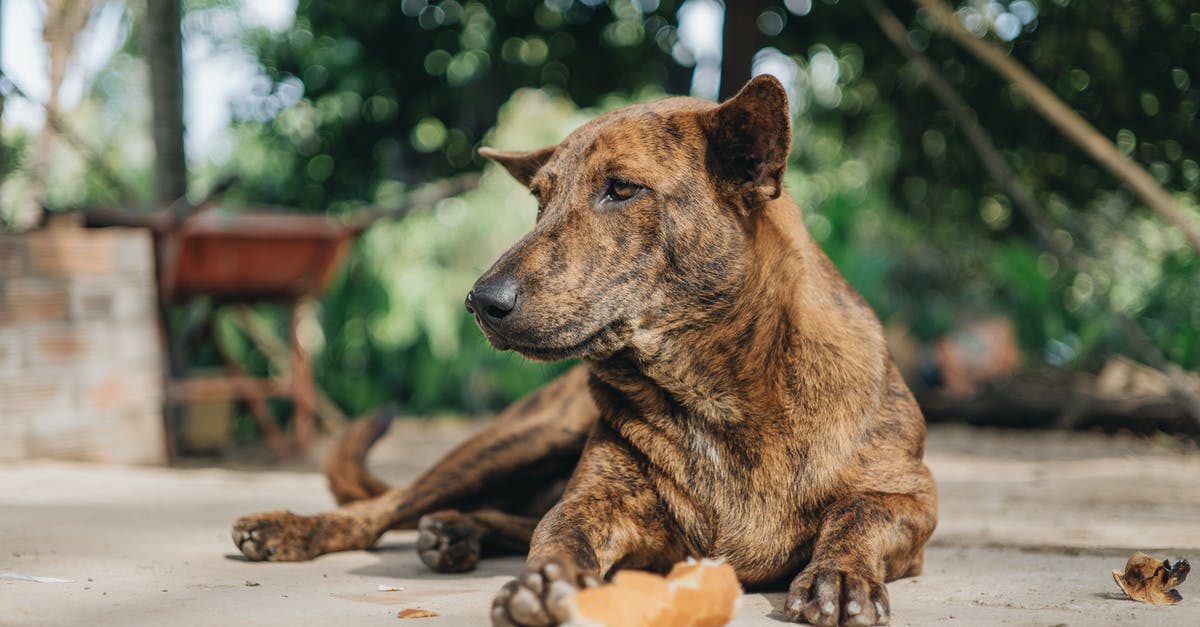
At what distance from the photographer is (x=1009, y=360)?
34.4ft

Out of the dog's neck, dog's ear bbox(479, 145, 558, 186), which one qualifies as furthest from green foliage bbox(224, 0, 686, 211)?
the dog's neck

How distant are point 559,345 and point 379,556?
1.25 meters

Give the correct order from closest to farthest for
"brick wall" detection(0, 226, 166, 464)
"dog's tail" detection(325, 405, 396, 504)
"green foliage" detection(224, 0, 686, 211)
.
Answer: "dog's tail" detection(325, 405, 396, 504)
"brick wall" detection(0, 226, 166, 464)
"green foliage" detection(224, 0, 686, 211)

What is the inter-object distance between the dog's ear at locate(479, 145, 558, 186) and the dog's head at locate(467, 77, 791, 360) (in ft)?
1.50

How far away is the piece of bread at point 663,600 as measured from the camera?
6.02 feet

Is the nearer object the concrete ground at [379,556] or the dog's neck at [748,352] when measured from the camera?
the concrete ground at [379,556]

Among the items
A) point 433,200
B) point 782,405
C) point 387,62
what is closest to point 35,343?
point 433,200

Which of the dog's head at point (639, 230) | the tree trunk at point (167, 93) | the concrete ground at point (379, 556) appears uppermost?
the tree trunk at point (167, 93)

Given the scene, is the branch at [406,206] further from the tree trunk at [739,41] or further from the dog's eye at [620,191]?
the dog's eye at [620,191]

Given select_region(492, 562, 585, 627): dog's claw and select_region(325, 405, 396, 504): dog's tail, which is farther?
select_region(325, 405, 396, 504): dog's tail

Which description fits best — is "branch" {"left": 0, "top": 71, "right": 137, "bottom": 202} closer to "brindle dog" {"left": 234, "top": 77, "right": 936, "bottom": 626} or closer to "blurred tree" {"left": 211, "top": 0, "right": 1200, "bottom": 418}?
"blurred tree" {"left": 211, "top": 0, "right": 1200, "bottom": 418}

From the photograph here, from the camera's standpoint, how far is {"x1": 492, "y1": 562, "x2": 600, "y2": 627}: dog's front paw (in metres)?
1.89

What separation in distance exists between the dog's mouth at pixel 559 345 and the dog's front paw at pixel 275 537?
1.05 m

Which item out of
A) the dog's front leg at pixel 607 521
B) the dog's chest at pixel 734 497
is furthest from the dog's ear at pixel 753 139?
the dog's front leg at pixel 607 521
